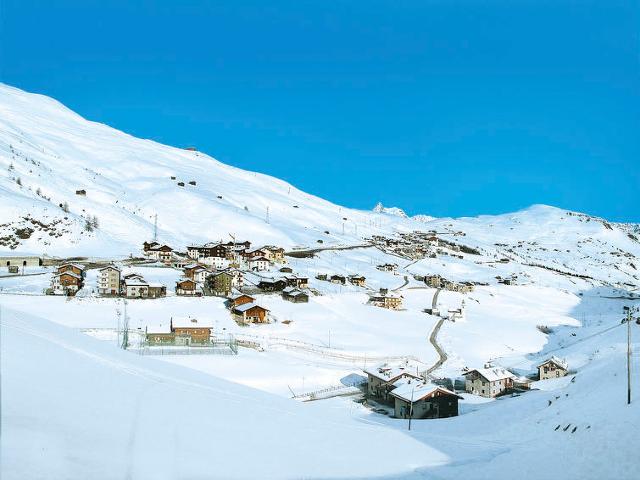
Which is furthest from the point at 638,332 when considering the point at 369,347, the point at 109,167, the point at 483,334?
the point at 109,167

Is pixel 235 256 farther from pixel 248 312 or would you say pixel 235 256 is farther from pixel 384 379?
pixel 384 379

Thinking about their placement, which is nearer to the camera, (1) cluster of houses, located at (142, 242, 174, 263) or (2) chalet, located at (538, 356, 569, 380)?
(2) chalet, located at (538, 356, 569, 380)

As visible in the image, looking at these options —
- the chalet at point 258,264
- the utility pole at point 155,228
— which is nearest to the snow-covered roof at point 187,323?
the chalet at point 258,264

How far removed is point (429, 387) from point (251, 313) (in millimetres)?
27464

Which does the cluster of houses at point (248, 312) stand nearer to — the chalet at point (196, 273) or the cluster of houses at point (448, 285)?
the chalet at point (196, 273)

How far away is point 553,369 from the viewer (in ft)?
157

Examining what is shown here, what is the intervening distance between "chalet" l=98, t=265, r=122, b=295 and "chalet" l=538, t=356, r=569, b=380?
49.8 metres

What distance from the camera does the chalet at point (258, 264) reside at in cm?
9488

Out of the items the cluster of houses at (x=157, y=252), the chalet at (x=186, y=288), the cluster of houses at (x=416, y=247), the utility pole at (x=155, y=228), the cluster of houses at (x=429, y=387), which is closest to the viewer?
the cluster of houses at (x=429, y=387)

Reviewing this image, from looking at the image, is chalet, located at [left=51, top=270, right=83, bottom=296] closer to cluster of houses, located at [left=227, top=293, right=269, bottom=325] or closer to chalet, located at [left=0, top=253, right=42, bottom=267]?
chalet, located at [left=0, top=253, right=42, bottom=267]

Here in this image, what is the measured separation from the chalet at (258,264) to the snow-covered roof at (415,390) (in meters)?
57.0

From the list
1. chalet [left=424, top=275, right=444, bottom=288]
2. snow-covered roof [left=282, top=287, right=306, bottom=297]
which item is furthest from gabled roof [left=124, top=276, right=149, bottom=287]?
chalet [left=424, top=275, right=444, bottom=288]

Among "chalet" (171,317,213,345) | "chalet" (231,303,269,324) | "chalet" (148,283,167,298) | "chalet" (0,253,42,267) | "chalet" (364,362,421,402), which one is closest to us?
"chalet" (364,362,421,402)

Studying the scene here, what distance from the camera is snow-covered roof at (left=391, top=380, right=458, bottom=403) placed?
37469 mm
